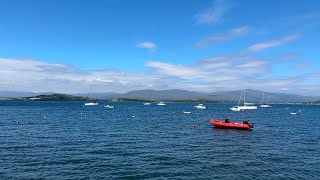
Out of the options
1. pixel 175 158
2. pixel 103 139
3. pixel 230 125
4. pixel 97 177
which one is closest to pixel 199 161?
pixel 175 158

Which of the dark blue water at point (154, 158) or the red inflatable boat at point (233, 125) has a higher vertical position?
the red inflatable boat at point (233, 125)

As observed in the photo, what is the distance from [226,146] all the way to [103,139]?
20747 mm

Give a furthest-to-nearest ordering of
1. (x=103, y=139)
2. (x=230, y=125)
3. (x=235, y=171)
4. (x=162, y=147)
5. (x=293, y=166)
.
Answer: (x=230, y=125), (x=103, y=139), (x=162, y=147), (x=293, y=166), (x=235, y=171)

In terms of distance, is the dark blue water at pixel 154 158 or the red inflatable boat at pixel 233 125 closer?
the dark blue water at pixel 154 158

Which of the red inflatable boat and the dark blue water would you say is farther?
the red inflatable boat

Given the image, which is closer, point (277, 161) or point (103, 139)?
point (277, 161)

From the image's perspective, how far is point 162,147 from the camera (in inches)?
1847

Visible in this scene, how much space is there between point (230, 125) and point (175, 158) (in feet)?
129

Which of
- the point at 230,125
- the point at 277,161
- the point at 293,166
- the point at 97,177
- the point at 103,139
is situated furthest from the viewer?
the point at 230,125

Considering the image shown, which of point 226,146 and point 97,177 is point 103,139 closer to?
point 226,146

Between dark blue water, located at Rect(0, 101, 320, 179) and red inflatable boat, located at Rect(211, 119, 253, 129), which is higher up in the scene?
red inflatable boat, located at Rect(211, 119, 253, 129)

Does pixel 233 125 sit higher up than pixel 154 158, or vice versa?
pixel 233 125

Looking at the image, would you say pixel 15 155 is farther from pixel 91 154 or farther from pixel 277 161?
pixel 277 161

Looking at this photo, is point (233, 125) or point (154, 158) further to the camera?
point (233, 125)
